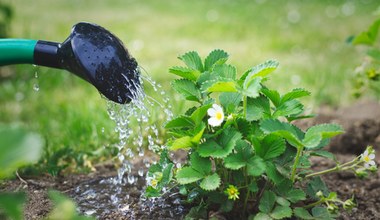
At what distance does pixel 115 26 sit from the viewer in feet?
19.4

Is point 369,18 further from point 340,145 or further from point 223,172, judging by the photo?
point 223,172

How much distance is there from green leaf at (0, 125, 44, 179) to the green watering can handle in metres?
0.87

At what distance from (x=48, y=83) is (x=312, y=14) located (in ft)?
11.7

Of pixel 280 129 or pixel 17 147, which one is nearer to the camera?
pixel 17 147

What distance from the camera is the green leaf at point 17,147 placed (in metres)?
0.98

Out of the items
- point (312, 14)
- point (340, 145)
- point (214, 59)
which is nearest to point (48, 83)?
point (340, 145)

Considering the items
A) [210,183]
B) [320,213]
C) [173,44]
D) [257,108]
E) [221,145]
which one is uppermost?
[173,44]

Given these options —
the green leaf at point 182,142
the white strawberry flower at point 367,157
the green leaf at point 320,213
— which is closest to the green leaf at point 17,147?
the green leaf at point 182,142

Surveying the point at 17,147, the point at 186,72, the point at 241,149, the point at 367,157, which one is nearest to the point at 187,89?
the point at 186,72

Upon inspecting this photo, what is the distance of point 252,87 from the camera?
158 centimetres

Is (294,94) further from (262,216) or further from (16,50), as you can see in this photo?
(16,50)

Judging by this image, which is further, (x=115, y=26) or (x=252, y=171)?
(x=115, y=26)

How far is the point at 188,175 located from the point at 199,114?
181 mm

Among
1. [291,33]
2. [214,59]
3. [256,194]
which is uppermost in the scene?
[291,33]
